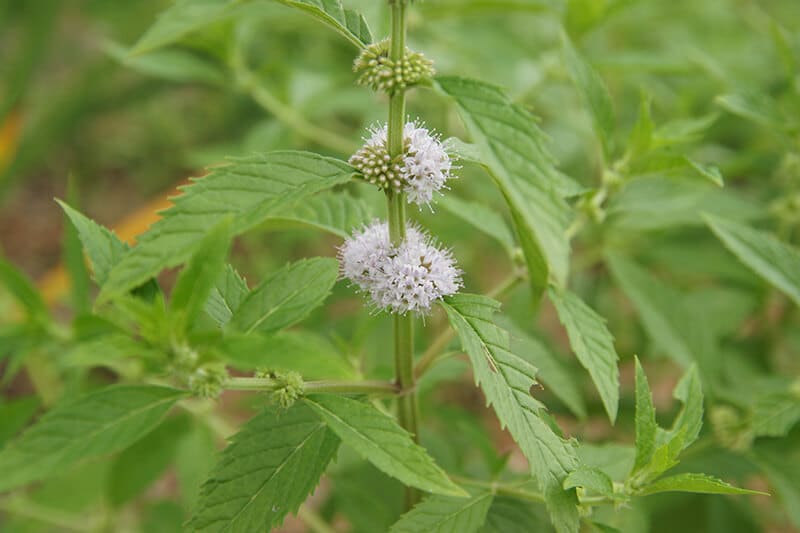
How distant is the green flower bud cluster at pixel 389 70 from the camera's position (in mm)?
945

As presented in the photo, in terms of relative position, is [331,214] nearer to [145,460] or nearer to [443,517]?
[443,517]

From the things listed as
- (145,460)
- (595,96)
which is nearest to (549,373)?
(595,96)

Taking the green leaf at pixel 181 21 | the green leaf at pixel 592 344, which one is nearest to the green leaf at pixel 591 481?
the green leaf at pixel 592 344

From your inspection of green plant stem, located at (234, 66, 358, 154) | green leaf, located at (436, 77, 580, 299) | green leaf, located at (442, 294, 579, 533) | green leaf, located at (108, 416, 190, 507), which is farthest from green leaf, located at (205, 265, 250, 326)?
green plant stem, located at (234, 66, 358, 154)

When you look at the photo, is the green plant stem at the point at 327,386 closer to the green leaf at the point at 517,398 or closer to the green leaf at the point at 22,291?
the green leaf at the point at 517,398

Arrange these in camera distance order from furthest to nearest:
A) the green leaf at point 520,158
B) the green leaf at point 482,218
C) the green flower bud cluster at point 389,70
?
1. the green leaf at point 482,218
2. the green flower bud cluster at point 389,70
3. the green leaf at point 520,158

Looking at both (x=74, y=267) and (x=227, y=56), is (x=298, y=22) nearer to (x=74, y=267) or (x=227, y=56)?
(x=227, y=56)

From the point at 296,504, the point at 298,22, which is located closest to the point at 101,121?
the point at 298,22

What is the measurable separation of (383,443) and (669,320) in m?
1.12

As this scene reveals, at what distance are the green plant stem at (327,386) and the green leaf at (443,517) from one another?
20 centimetres

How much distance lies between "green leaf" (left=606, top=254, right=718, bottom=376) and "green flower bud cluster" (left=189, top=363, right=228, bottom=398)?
1.16 meters

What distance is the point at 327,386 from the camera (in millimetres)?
1107

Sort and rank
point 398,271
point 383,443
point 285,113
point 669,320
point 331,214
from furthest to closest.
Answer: point 285,113, point 669,320, point 331,214, point 398,271, point 383,443

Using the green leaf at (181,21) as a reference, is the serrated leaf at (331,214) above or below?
below
